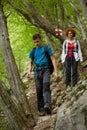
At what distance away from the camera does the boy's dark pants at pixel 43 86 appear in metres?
7.85

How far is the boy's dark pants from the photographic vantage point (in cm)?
785

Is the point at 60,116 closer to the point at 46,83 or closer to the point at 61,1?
the point at 46,83

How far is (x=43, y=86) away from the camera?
793 centimetres

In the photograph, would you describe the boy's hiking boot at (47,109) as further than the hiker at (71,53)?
No

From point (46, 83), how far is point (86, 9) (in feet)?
6.86

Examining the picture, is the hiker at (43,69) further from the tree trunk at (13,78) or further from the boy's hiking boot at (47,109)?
the tree trunk at (13,78)

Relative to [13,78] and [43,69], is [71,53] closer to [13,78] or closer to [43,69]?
[43,69]

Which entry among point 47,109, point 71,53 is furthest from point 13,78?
point 71,53

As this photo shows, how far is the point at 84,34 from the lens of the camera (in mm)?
14531

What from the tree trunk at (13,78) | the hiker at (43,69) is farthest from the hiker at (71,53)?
the tree trunk at (13,78)

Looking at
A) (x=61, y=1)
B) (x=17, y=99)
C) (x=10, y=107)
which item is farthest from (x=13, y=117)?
(x=61, y=1)

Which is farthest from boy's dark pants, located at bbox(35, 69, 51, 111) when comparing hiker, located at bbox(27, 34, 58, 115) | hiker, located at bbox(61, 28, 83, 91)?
hiker, located at bbox(61, 28, 83, 91)

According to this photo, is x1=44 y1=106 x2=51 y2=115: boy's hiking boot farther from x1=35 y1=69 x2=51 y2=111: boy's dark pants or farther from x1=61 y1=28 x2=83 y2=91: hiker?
x1=61 y1=28 x2=83 y2=91: hiker

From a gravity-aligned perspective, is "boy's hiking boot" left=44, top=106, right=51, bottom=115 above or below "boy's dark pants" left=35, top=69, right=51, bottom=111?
below
